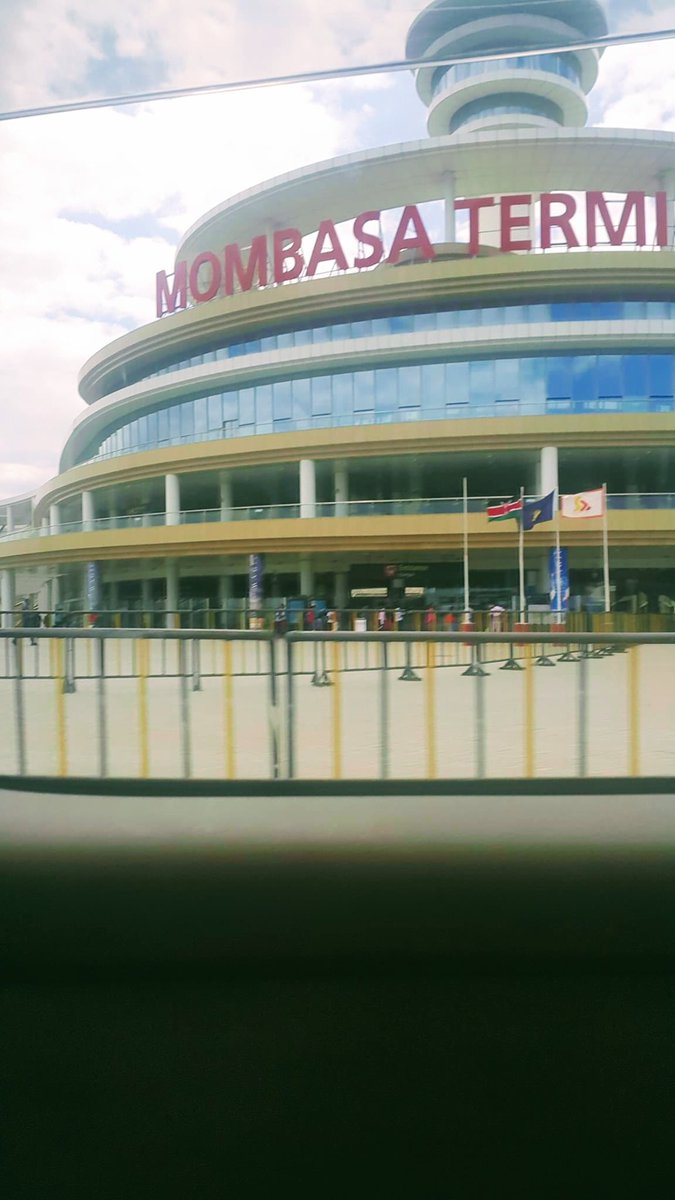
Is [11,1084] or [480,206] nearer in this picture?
[11,1084]

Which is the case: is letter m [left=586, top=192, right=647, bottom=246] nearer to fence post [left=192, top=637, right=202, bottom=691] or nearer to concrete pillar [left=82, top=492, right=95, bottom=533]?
concrete pillar [left=82, top=492, right=95, bottom=533]

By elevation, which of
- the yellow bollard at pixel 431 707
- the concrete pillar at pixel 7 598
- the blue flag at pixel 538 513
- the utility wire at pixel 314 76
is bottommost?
the yellow bollard at pixel 431 707

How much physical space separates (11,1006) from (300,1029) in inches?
24.7

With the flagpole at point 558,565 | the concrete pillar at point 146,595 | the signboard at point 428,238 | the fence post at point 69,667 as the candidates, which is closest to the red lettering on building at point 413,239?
the signboard at point 428,238

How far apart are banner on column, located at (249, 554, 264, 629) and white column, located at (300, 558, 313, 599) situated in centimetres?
31

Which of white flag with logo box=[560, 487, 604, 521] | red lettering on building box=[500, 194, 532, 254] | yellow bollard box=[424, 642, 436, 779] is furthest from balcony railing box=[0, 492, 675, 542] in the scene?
red lettering on building box=[500, 194, 532, 254]

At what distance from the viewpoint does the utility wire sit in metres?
1.95

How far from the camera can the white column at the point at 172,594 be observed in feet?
11.8

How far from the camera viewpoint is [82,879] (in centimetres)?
158

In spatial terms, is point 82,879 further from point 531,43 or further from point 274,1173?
point 531,43

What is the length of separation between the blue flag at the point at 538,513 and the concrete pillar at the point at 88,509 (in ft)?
8.06

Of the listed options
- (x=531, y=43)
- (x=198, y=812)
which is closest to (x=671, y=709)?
(x=198, y=812)

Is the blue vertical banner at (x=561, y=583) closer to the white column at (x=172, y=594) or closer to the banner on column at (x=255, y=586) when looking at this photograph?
the banner on column at (x=255, y=586)

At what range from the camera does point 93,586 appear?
13.2ft
